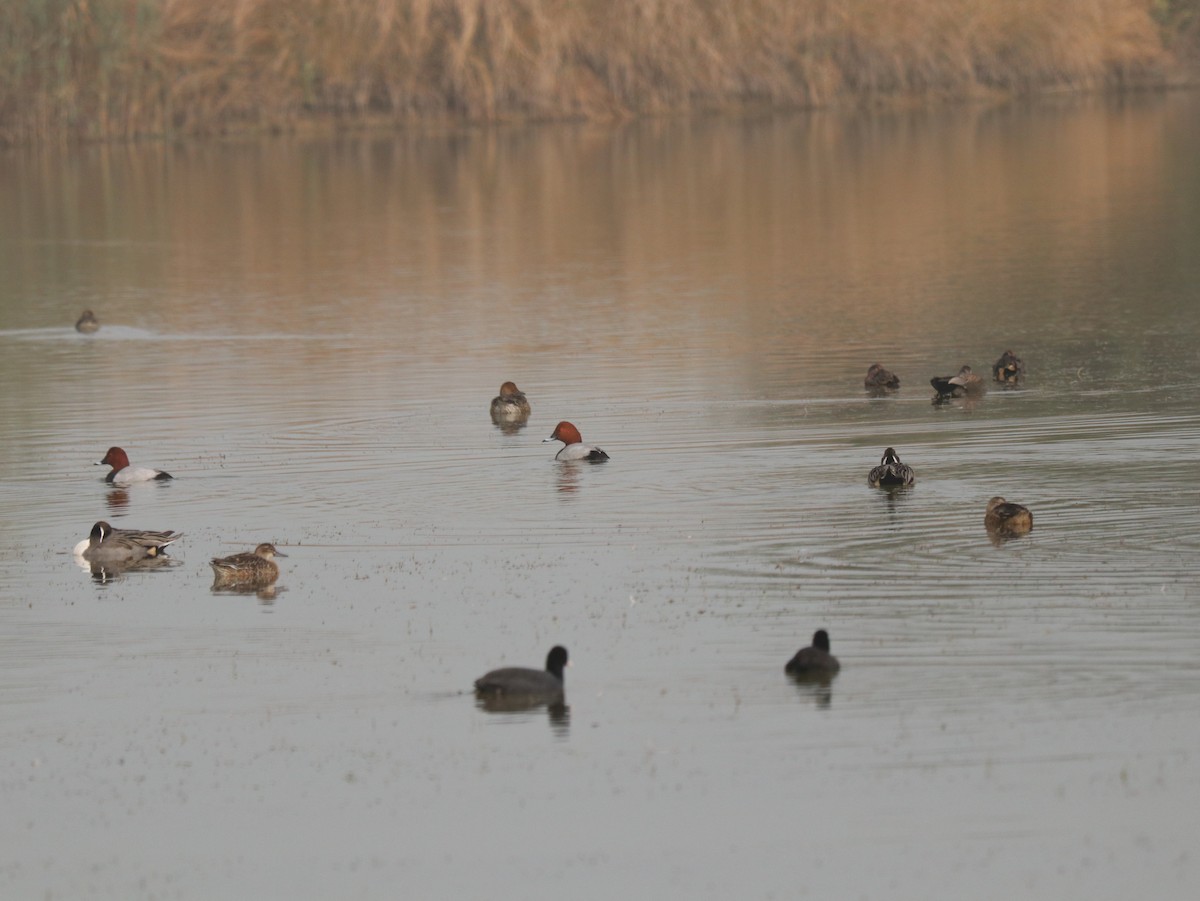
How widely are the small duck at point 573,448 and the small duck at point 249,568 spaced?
4.61 meters

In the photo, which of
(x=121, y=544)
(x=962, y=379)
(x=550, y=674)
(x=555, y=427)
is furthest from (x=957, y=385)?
(x=550, y=674)

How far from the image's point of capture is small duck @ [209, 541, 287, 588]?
1500 cm

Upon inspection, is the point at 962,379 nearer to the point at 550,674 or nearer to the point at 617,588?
the point at 617,588

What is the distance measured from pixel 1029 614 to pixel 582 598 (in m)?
3.01

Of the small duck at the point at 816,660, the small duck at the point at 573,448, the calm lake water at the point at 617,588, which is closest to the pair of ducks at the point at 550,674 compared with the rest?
the small duck at the point at 816,660

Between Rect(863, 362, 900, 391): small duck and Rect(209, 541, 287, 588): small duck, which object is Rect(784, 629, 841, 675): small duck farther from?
Rect(863, 362, 900, 391): small duck

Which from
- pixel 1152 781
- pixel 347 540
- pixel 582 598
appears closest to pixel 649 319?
pixel 347 540

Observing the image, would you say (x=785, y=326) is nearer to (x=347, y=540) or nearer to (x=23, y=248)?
(x=347, y=540)

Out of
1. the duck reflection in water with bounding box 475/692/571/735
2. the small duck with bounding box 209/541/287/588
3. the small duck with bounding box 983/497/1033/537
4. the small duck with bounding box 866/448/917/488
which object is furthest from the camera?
the small duck with bounding box 866/448/917/488

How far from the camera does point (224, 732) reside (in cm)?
1209

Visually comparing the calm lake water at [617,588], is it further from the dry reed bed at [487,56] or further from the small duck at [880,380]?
the dry reed bed at [487,56]

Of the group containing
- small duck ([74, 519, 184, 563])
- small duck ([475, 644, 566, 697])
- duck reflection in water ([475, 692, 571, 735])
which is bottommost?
duck reflection in water ([475, 692, 571, 735])

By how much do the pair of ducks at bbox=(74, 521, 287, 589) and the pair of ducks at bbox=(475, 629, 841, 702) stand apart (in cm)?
319

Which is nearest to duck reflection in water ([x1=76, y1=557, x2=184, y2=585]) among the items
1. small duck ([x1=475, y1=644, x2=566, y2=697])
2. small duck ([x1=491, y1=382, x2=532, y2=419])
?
small duck ([x1=475, y1=644, x2=566, y2=697])
